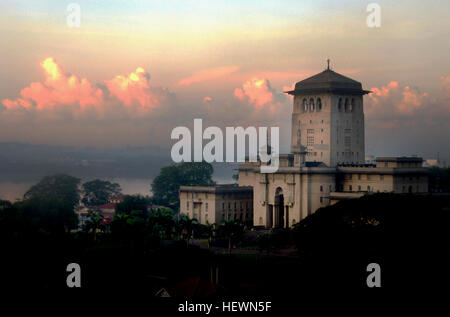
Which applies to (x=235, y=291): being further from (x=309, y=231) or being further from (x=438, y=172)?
(x=438, y=172)

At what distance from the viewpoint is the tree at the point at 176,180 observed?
15762 cm

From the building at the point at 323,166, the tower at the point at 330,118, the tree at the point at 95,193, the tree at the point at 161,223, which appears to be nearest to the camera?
the tree at the point at 161,223

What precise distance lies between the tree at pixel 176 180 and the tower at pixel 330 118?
40859mm

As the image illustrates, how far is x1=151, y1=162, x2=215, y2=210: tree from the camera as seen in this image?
517ft

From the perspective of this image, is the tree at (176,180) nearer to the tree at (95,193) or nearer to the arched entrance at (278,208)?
the tree at (95,193)

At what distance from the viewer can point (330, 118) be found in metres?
116

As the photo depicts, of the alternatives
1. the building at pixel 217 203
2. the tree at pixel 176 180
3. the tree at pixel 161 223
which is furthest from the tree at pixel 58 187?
the tree at pixel 161 223

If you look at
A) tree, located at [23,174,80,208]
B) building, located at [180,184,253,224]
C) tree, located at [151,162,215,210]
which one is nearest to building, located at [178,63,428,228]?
building, located at [180,184,253,224]

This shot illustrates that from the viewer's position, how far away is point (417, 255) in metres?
72.8

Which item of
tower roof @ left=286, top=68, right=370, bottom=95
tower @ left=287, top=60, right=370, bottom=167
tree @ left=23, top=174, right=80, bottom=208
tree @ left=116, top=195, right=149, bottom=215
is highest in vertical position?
tower roof @ left=286, top=68, right=370, bottom=95

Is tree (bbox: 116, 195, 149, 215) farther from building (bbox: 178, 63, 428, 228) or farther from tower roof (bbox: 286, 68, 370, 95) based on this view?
tower roof (bbox: 286, 68, 370, 95)

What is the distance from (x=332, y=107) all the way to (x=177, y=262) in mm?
40349

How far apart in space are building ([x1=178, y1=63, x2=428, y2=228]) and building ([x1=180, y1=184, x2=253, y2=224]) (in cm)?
106

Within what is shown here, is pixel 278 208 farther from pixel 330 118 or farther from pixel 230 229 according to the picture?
pixel 330 118
